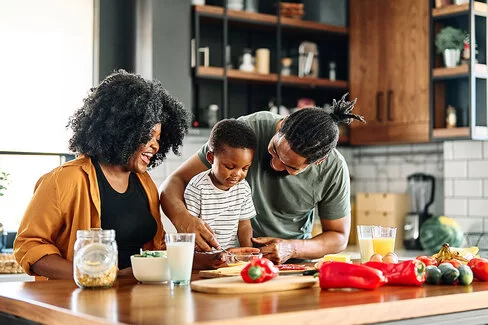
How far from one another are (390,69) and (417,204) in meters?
1.01

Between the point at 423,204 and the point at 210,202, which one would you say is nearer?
the point at 210,202

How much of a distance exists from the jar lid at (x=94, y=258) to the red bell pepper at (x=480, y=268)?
110 centimetres

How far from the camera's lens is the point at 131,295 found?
203 centimetres

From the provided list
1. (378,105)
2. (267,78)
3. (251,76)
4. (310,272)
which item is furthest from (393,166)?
(310,272)

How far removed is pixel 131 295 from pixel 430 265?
94cm

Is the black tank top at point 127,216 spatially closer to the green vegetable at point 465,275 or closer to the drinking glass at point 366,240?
the drinking glass at point 366,240

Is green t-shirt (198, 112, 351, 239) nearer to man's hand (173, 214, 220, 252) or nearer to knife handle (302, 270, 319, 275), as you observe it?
man's hand (173, 214, 220, 252)


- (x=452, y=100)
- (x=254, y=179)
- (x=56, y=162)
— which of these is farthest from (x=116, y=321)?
(x=452, y=100)

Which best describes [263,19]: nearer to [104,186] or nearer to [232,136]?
[232,136]

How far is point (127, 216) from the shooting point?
2699 millimetres

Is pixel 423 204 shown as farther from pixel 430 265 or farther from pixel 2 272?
pixel 430 265

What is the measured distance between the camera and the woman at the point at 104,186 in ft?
8.19

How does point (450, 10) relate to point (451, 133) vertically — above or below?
above

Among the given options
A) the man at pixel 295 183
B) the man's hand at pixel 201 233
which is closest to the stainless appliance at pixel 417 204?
the man at pixel 295 183
